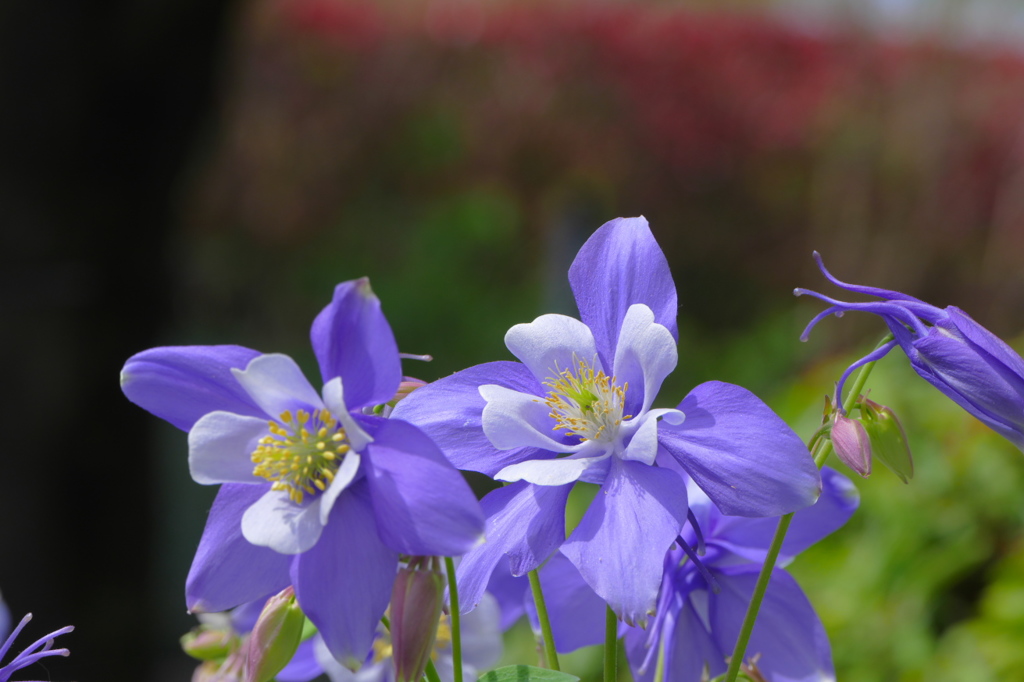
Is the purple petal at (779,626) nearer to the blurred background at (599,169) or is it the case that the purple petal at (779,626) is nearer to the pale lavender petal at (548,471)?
the pale lavender petal at (548,471)

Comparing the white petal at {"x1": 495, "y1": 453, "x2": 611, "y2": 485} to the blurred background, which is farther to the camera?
the blurred background

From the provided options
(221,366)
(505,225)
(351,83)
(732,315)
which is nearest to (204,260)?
(351,83)

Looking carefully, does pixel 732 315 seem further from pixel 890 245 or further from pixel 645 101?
pixel 645 101

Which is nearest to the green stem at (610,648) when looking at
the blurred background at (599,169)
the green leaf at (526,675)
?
the green leaf at (526,675)

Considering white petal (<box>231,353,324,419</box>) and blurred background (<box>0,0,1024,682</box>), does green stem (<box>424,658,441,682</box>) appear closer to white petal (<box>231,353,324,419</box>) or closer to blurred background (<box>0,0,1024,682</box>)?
white petal (<box>231,353,324,419</box>)

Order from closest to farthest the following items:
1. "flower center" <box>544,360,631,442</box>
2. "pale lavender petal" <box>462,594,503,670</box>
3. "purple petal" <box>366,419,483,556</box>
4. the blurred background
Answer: "purple petal" <box>366,419,483,556</box>, "flower center" <box>544,360,631,442</box>, "pale lavender petal" <box>462,594,503,670</box>, the blurred background

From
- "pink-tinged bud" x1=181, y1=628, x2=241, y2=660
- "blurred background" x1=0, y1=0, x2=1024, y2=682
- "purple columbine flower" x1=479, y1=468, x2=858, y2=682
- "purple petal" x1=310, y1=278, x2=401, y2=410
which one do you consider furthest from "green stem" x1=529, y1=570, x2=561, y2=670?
"blurred background" x1=0, y1=0, x2=1024, y2=682

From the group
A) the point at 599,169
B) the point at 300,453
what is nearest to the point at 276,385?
the point at 300,453
